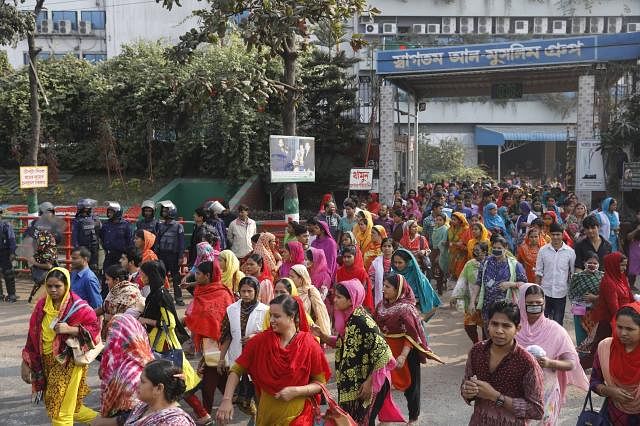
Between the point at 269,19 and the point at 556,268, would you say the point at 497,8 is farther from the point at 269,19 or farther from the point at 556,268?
the point at 556,268

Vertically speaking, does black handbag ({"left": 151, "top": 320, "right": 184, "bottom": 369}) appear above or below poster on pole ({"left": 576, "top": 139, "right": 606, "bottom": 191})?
below

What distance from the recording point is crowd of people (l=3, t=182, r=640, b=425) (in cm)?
376

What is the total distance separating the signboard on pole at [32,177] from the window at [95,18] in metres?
30.5

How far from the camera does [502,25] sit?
46250mm

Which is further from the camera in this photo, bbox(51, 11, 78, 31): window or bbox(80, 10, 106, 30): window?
bbox(51, 11, 78, 31): window

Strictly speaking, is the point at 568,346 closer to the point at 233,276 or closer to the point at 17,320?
the point at 233,276

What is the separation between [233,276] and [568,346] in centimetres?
376

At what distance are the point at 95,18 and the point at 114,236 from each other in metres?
34.5

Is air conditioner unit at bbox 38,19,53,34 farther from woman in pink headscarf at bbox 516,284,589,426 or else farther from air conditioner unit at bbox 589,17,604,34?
woman in pink headscarf at bbox 516,284,589,426

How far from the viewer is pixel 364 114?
73.2ft

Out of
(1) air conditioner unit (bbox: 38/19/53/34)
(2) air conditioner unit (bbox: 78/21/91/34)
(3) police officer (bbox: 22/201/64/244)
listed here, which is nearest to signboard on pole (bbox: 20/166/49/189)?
(3) police officer (bbox: 22/201/64/244)

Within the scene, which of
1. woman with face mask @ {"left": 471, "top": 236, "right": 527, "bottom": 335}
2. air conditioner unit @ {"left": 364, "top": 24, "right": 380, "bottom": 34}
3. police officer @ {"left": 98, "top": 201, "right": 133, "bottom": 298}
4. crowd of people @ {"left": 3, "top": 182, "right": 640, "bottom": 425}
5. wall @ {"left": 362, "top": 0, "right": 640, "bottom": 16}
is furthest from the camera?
wall @ {"left": 362, "top": 0, "right": 640, "bottom": 16}

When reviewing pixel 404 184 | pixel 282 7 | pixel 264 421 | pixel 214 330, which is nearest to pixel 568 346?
pixel 264 421

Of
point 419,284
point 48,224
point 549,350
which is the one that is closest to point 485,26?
point 48,224
